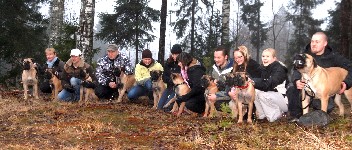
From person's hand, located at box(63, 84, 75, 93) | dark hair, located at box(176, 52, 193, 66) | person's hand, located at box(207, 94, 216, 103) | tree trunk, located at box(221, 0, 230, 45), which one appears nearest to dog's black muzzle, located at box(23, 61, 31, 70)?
person's hand, located at box(63, 84, 75, 93)

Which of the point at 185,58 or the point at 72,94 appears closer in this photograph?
the point at 185,58

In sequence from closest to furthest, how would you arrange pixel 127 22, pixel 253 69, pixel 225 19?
1. pixel 253 69
2. pixel 225 19
3. pixel 127 22

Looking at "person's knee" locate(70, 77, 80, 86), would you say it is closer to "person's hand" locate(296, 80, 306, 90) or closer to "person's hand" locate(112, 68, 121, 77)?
"person's hand" locate(112, 68, 121, 77)

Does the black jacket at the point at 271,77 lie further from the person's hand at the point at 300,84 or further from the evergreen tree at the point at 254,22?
the evergreen tree at the point at 254,22

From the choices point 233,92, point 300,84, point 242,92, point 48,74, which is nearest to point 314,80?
point 300,84

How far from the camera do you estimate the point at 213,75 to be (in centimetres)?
839

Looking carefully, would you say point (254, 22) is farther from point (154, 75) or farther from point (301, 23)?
point (154, 75)

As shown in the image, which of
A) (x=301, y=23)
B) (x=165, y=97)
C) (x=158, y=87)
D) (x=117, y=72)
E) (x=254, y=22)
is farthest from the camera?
(x=254, y=22)

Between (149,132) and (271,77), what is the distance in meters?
2.48

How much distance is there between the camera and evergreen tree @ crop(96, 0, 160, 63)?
23922mm

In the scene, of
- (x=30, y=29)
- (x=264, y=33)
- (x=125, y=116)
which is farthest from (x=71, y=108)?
(x=264, y=33)

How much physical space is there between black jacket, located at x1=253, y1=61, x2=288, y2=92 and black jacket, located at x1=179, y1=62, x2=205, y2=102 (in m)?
1.77

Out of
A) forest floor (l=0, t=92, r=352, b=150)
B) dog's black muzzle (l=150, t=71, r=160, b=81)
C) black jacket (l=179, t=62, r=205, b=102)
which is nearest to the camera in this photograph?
forest floor (l=0, t=92, r=352, b=150)

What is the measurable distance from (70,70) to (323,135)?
7204 mm
